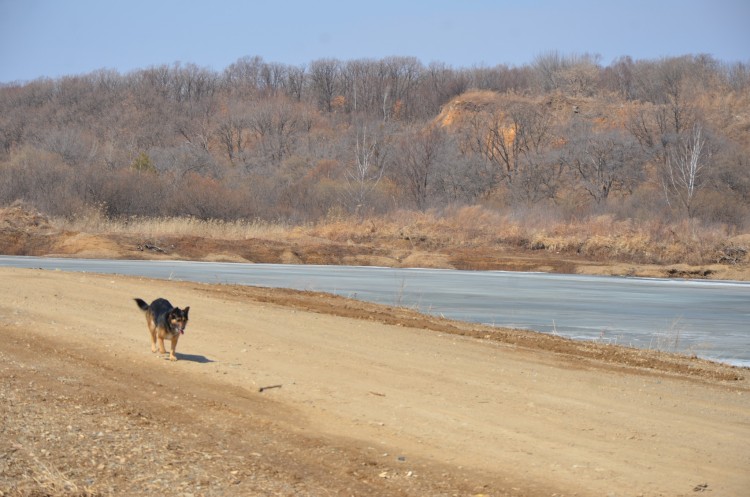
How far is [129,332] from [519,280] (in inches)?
868

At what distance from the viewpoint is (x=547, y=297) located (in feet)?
86.0

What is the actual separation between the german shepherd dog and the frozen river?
933 cm

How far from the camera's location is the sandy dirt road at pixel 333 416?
7.21 m

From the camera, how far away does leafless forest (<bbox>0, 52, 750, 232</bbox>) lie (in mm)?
58438

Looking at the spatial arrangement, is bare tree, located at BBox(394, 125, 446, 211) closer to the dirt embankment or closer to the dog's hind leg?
the dirt embankment

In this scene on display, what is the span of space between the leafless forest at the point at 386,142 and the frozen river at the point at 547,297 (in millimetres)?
19062

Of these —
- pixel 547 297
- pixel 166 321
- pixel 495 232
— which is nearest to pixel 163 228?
pixel 495 232

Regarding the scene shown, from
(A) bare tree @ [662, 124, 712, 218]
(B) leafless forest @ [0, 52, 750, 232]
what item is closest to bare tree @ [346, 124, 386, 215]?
(B) leafless forest @ [0, 52, 750, 232]

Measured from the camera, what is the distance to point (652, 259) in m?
43.0

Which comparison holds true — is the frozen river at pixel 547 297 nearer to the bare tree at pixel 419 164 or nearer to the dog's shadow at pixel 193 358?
the dog's shadow at pixel 193 358

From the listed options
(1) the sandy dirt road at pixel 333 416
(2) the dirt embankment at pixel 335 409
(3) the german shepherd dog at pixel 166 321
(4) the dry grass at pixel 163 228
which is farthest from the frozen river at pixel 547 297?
(3) the german shepherd dog at pixel 166 321

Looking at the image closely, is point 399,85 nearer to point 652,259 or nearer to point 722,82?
point 722,82

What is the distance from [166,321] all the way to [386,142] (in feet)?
250

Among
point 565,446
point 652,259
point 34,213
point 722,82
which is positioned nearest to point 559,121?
point 722,82
